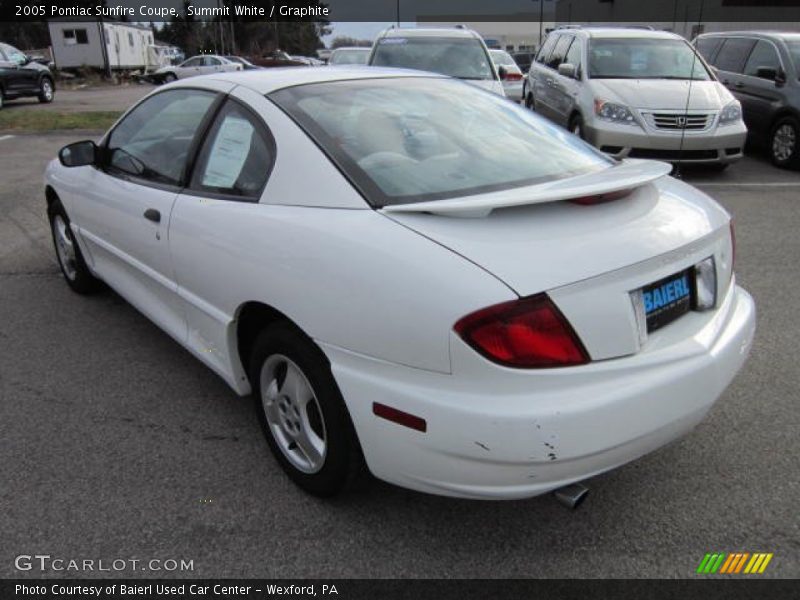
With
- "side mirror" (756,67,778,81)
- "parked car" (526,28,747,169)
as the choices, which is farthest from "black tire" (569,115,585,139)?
"side mirror" (756,67,778,81)

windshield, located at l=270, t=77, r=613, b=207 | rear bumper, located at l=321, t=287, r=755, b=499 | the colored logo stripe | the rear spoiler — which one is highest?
windshield, located at l=270, t=77, r=613, b=207

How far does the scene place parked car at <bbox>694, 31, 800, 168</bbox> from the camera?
8906mm

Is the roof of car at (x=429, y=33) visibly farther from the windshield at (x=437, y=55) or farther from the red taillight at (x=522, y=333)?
the red taillight at (x=522, y=333)

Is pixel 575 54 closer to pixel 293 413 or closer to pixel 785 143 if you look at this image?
pixel 785 143

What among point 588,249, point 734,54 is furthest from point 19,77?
point 588,249

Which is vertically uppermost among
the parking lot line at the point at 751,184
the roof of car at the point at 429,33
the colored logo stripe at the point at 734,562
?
the roof of car at the point at 429,33

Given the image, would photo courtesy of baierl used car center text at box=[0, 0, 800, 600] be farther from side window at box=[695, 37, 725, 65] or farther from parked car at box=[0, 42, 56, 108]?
parked car at box=[0, 42, 56, 108]

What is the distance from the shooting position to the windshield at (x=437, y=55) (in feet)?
30.6

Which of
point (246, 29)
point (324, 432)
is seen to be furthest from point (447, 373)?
point (246, 29)

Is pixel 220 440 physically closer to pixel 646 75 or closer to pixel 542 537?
pixel 542 537

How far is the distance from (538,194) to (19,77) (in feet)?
66.6

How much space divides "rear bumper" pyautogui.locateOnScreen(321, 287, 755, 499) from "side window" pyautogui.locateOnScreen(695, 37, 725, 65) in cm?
1050

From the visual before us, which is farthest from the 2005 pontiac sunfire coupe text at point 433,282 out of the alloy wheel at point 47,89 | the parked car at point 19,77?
the alloy wheel at point 47,89

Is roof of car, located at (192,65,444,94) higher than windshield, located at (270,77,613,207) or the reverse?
higher
